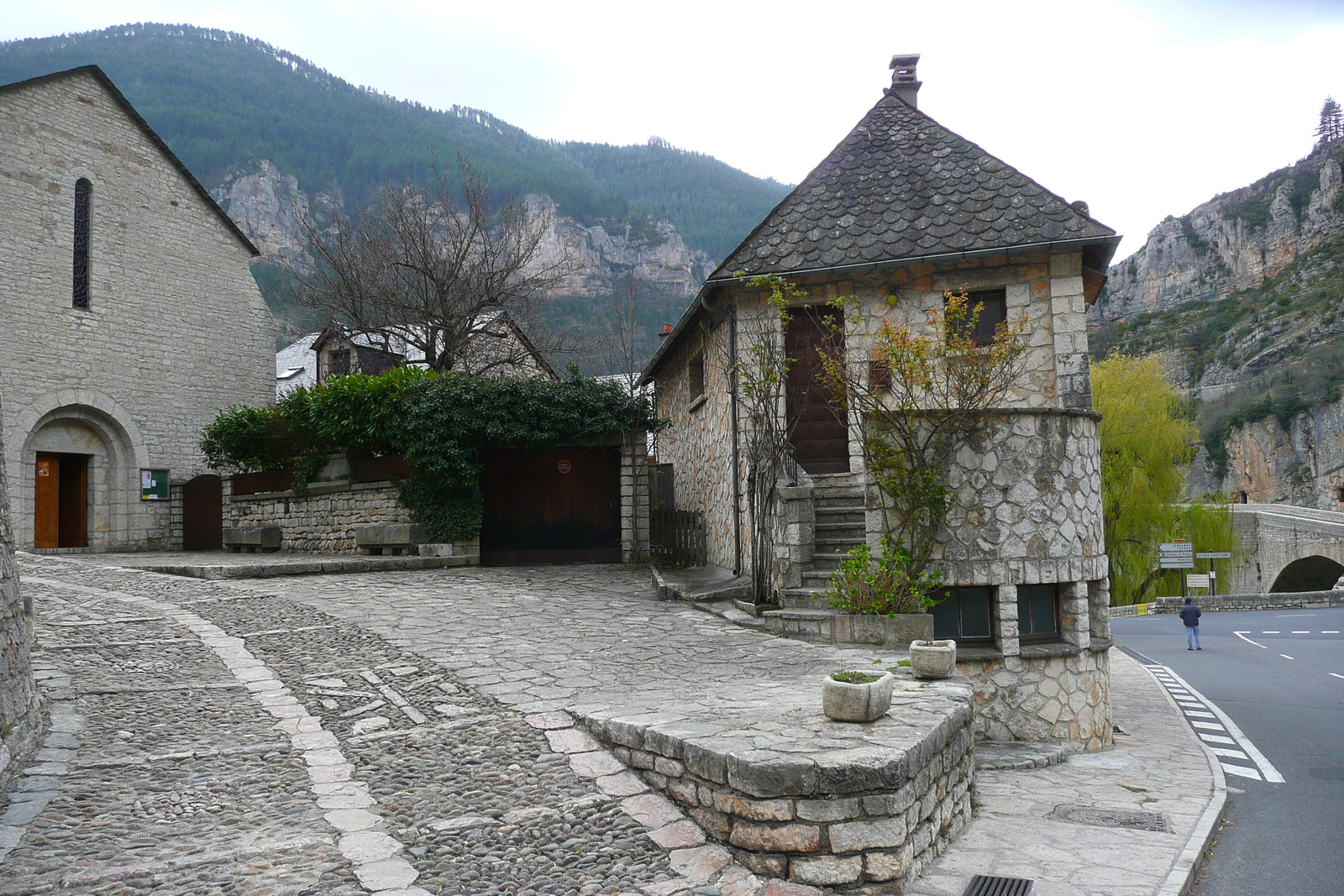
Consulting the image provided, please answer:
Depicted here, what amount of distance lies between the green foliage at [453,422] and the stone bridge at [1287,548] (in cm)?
3411

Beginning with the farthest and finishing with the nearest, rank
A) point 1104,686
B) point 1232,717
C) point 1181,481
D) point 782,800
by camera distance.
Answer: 1. point 1181,481
2. point 1232,717
3. point 1104,686
4. point 782,800

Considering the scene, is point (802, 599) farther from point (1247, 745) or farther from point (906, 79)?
point (906, 79)

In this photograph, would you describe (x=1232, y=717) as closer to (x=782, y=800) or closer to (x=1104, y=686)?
(x=1104, y=686)

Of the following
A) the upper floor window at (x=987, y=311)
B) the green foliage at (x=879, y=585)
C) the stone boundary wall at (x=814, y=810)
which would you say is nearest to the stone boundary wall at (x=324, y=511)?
the green foliage at (x=879, y=585)

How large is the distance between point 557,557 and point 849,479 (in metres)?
6.08

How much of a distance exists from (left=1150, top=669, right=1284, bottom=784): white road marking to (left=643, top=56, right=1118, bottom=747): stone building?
234cm

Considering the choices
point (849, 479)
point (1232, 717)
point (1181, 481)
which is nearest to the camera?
point (849, 479)

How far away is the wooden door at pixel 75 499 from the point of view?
20.1 metres

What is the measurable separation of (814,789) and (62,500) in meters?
21.7

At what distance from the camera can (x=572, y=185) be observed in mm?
77500

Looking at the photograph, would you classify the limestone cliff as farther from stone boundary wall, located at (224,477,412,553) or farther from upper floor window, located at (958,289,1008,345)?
stone boundary wall, located at (224,477,412,553)

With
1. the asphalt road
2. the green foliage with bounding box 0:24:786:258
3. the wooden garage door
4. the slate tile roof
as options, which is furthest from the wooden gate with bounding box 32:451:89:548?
the green foliage with bounding box 0:24:786:258

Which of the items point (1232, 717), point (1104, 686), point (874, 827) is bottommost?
point (1232, 717)

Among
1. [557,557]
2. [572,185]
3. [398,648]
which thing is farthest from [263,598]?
[572,185]
